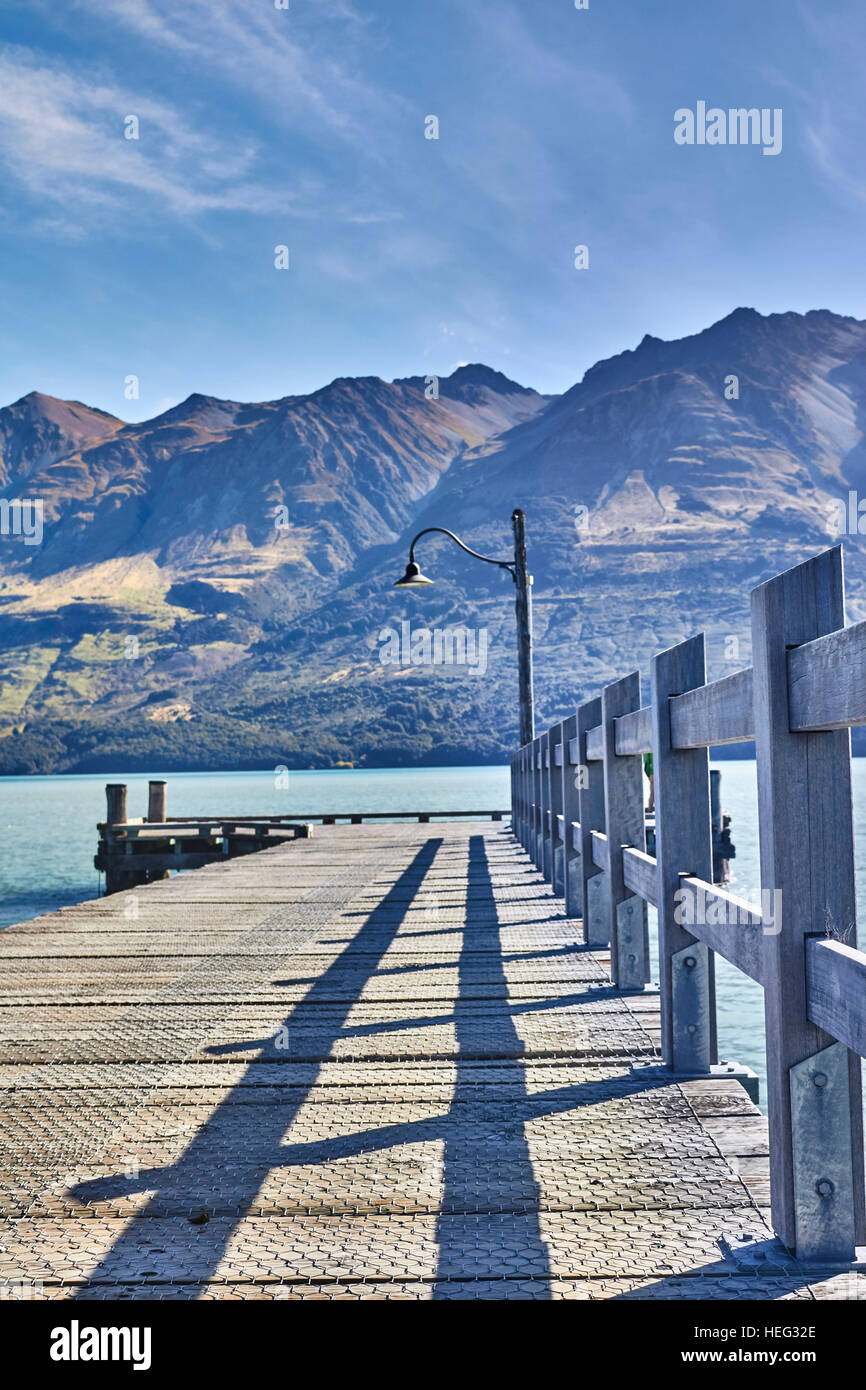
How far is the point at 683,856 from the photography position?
380cm

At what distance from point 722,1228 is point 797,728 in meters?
1.06

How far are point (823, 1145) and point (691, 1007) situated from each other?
53.8 inches

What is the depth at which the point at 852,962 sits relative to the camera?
214cm

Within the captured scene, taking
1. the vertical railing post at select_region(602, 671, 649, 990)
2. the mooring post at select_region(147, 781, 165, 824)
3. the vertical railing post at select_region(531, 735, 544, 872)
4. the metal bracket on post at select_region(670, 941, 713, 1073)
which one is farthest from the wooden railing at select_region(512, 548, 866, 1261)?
the mooring post at select_region(147, 781, 165, 824)

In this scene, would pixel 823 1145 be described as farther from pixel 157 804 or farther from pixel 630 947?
pixel 157 804

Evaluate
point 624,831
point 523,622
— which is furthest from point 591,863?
point 523,622

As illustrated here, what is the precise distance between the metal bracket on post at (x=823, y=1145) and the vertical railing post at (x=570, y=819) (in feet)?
15.1

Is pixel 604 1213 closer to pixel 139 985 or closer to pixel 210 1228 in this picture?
pixel 210 1228

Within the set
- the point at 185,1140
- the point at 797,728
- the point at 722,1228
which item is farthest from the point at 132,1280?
the point at 797,728

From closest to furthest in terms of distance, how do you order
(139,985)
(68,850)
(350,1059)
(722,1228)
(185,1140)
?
(722,1228), (185,1140), (350,1059), (139,985), (68,850)

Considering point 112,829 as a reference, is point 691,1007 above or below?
above

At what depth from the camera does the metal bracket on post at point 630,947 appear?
5.11m

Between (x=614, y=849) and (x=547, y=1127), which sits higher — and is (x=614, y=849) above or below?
above

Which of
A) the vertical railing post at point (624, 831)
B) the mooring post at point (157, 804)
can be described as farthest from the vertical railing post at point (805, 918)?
the mooring post at point (157, 804)
